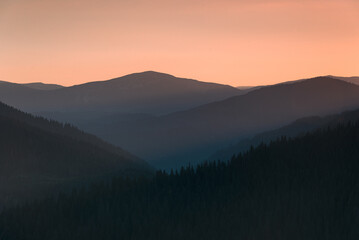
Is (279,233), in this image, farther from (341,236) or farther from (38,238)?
(38,238)

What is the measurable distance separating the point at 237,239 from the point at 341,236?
147 ft

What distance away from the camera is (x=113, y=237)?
19925cm

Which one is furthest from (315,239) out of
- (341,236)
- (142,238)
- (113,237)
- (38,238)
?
(38,238)

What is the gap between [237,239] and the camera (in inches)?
7869

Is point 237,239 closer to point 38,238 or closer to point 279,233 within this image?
point 279,233

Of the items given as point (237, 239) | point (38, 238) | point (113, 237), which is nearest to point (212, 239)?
point (237, 239)

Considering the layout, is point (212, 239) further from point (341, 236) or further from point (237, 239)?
point (341, 236)

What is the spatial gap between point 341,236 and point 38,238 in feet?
428

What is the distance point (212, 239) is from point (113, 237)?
4301 centimetres

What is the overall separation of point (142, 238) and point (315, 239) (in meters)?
75.0

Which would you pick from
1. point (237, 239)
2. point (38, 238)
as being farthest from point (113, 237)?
point (237, 239)

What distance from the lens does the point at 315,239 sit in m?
Answer: 198

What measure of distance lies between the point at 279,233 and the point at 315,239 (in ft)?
53.4

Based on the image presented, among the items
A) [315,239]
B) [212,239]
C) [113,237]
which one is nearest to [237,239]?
[212,239]
